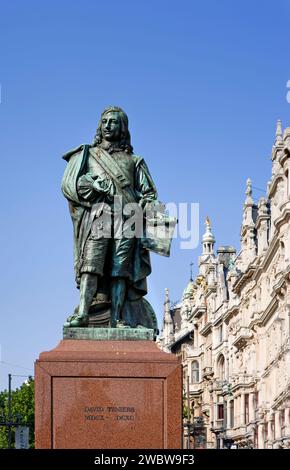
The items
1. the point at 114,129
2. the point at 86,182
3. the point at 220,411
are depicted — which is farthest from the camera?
the point at 220,411

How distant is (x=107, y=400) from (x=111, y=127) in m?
4.37

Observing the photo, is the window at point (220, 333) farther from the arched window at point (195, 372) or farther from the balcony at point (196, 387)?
the arched window at point (195, 372)

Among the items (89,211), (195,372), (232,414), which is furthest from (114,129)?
(195,372)

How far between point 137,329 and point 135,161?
2797 millimetres

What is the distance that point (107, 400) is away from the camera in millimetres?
16188

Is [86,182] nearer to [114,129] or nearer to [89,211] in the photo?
[89,211]

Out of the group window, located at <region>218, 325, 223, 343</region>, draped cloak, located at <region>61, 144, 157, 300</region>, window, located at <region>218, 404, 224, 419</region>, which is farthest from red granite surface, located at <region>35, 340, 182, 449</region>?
window, located at <region>218, 325, 223, 343</region>

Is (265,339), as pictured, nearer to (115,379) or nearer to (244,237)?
(244,237)

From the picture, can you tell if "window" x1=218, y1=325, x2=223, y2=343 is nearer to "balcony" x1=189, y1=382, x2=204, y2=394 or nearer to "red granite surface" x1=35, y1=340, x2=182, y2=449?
"balcony" x1=189, y1=382, x2=204, y2=394

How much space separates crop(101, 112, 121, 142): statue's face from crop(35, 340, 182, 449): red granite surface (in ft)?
11.5

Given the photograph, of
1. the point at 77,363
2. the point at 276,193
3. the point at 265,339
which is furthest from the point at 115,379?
the point at 265,339

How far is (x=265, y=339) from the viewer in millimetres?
81688

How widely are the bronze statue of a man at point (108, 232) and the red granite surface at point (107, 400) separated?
0.95 meters

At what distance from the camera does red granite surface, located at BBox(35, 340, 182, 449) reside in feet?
52.5
